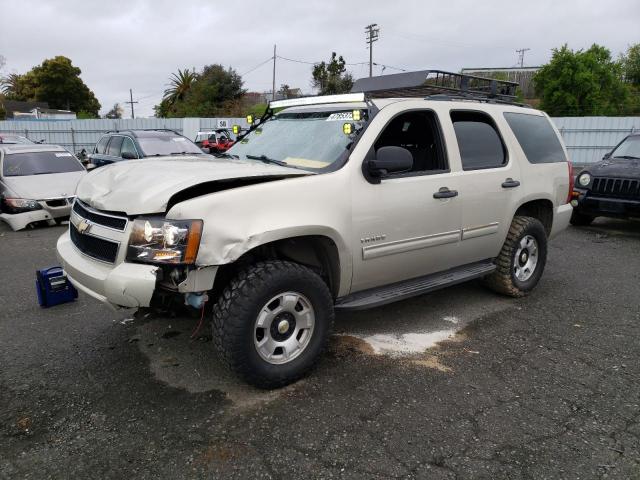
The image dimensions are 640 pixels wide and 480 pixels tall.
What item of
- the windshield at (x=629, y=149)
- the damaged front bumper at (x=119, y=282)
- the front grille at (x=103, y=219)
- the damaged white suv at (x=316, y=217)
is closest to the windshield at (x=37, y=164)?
the damaged white suv at (x=316, y=217)

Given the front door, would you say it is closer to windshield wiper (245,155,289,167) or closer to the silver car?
windshield wiper (245,155,289,167)

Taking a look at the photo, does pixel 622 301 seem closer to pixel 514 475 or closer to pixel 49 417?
pixel 514 475

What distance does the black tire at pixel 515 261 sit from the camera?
473 centimetres

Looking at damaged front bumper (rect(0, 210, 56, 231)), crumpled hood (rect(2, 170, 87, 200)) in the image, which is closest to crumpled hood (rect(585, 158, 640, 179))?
crumpled hood (rect(2, 170, 87, 200))

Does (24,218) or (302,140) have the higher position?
(302,140)

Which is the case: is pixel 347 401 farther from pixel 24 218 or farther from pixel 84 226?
pixel 24 218

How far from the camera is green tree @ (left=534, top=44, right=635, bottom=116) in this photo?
36156 millimetres

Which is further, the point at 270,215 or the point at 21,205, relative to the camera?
the point at 21,205

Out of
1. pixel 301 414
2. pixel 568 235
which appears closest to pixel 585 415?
pixel 301 414

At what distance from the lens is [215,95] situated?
163 ft

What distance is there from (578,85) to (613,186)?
33.8 metres

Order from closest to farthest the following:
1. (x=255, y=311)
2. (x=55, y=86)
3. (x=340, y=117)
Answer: (x=255, y=311) < (x=340, y=117) < (x=55, y=86)

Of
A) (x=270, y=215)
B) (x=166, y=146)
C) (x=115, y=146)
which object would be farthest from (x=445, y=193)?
(x=115, y=146)

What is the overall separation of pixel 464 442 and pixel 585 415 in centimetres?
86
